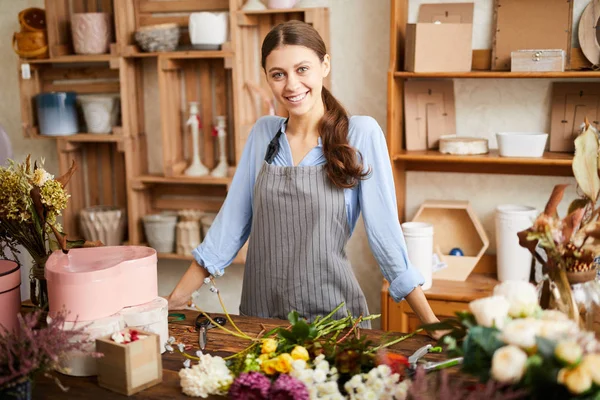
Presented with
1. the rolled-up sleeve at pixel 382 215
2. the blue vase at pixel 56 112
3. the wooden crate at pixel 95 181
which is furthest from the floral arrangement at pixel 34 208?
the wooden crate at pixel 95 181

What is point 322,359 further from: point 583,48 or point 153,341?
point 583,48

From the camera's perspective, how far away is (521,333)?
38.2 inches

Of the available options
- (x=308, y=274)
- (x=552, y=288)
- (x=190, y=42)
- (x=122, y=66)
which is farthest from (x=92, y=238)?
(x=552, y=288)

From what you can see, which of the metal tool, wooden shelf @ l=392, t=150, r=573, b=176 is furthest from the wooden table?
wooden shelf @ l=392, t=150, r=573, b=176

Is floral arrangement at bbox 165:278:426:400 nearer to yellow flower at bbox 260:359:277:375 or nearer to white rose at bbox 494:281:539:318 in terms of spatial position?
yellow flower at bbox 260:359:277:375

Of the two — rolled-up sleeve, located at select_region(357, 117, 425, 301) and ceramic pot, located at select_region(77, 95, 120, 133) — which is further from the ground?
ceramic pot, located at select_region(77, 95, 120, 133)

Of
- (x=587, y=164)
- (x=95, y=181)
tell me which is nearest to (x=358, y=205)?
(x=587, y=164)

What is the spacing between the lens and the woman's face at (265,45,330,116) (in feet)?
6.12

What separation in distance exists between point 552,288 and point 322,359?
468 millimetres

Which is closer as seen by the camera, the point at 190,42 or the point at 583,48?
the point at 583,48

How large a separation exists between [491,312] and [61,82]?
3400 mm

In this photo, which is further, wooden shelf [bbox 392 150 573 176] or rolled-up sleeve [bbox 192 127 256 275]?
wooden shelf [bbox 392 150 573 176]

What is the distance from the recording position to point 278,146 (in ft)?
6.70

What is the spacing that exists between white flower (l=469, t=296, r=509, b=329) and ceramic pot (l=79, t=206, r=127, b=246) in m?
2.88
